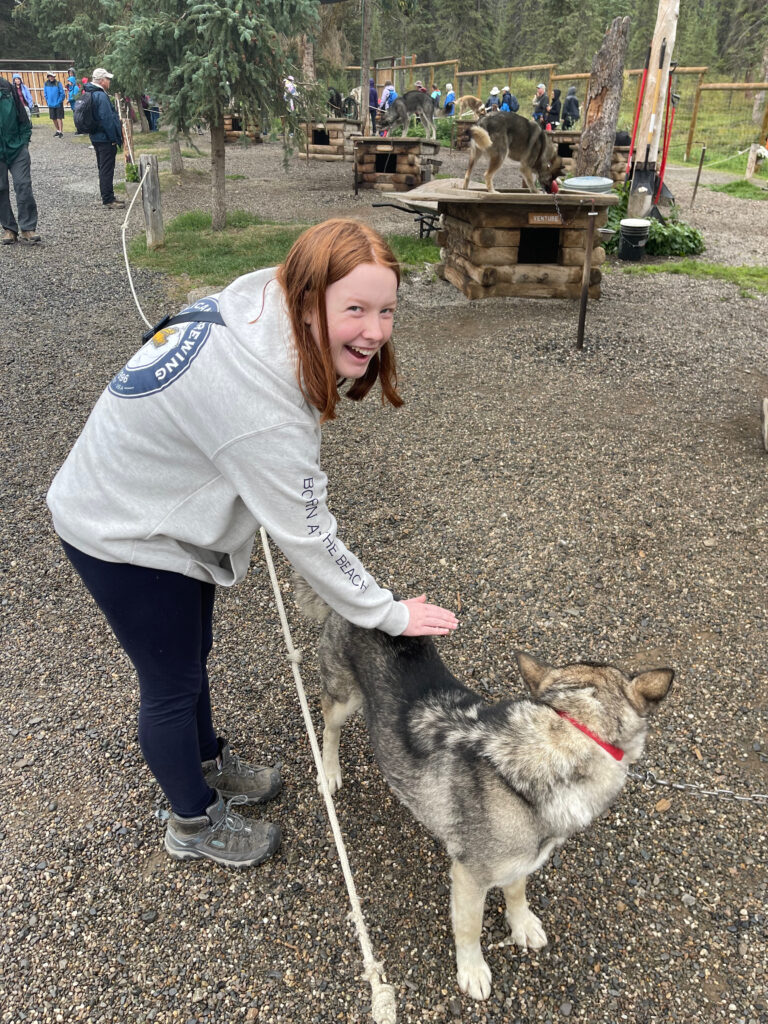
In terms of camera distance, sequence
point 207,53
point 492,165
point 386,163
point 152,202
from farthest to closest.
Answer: point 386,163 → point 152,202 → point 207,53 → point 492,165

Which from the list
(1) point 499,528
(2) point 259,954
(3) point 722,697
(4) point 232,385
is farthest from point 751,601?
(4) point 232,385

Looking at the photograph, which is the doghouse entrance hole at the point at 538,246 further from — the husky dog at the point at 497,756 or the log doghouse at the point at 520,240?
the husky dog at the point at 497,756

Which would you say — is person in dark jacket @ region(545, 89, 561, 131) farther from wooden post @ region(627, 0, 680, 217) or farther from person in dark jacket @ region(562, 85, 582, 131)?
wooden post @ region(627, 0, 680, 217)

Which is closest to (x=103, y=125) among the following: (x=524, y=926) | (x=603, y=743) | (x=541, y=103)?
(x=603, y=743)

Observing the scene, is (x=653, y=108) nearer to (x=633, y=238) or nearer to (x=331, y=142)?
(x=633, y=238)

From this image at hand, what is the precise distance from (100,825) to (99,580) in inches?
51.0

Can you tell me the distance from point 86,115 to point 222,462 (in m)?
14.0

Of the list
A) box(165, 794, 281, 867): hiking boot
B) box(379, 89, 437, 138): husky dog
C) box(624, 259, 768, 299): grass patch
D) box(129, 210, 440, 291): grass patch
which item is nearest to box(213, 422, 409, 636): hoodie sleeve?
box(165, 794, 281, 867): hiking boot

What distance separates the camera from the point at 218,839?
7.82 ft

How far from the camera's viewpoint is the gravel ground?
6.98 ft

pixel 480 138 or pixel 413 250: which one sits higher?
pixel 480 138

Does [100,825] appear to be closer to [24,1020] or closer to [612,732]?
[24,1020]

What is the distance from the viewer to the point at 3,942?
2.20 meters

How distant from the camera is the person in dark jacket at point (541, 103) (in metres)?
22.4
